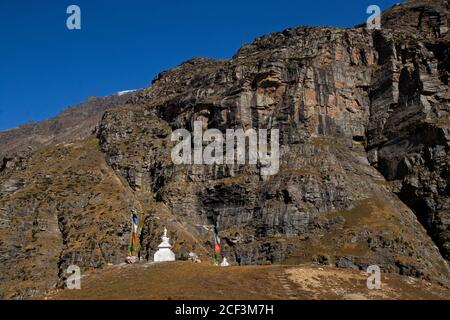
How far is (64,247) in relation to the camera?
116562 millimetres

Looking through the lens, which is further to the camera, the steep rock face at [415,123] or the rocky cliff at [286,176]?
the steep rock face at [415,123]

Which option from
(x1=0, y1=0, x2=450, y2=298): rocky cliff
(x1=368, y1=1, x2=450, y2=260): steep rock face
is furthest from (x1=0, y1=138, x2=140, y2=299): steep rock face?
(x1=368, y1=1, x2=450, y2=260): steep rock face

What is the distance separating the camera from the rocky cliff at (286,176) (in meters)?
109

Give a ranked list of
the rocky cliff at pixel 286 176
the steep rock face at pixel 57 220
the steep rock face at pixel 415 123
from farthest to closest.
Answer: the steep rock face at pixel 415 123 < the steep rock face at pixel 57 220 < the rocky cliff at pixel 286 176

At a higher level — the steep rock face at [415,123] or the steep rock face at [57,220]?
the steep rock face at [415,123]

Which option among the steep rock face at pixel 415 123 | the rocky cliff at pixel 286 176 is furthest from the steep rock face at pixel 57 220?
the steep rock face at pixel 415 123

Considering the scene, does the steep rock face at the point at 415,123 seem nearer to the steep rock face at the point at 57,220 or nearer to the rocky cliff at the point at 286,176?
the rocky cliff at the point at 286,176

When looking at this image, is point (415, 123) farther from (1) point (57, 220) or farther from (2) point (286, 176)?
(1) point (57, 220)

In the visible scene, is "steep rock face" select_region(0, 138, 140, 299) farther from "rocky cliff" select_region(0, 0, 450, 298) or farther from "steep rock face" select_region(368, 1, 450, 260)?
"steep rock face" select_region(368, 1, 450, 260)

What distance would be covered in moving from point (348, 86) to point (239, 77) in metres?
28.9

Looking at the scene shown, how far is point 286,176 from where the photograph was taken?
400 feet

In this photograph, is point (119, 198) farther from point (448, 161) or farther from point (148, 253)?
point (448, 161)

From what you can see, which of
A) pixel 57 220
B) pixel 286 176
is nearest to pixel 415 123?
pixel 286 176
